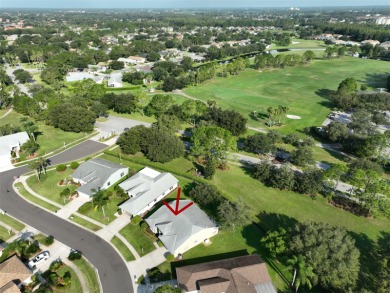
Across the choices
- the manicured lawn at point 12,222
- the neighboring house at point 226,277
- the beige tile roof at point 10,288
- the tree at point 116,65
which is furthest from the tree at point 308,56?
the beige tile roof at point 10,288

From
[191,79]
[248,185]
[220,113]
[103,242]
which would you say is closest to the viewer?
[103,242]

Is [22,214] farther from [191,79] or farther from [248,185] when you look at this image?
[191,79]

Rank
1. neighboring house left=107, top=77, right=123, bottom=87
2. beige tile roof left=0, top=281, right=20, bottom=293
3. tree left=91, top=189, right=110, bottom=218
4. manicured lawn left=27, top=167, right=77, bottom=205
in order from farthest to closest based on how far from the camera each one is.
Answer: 1. neighboring house left=107, top=77, right=123, bottom=87
2. manicured lawn left=27, top=167, right=77, bottom=205
3. tree left=91, top=189, right=110, bottom=218
4. beige tile roof left=0, top=281, right=20, bottom=293

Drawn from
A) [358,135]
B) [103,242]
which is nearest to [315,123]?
[358,135]

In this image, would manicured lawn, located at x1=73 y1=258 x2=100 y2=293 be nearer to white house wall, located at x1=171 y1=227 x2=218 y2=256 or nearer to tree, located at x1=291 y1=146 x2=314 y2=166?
white house wall, located at x1=171 y1=227 x2=218 y2=256

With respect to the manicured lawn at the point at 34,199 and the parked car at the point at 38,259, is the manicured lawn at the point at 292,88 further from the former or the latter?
the parked car at the point at 38,259

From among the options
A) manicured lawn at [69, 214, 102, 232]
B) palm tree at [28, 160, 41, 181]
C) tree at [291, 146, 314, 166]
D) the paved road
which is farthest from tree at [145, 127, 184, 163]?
tree at [291, 146, 314, 166]

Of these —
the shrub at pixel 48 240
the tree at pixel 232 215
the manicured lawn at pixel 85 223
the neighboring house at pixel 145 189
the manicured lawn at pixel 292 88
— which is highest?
the tree at pixel 232 215
